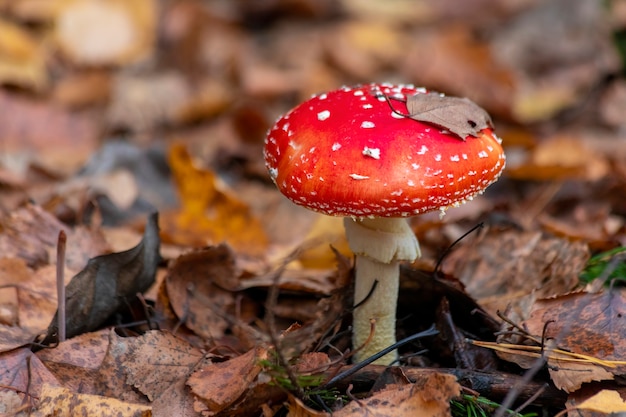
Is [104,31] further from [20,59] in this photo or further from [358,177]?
[358,177]

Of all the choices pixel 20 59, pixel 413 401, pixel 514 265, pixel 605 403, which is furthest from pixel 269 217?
pixel 20 59

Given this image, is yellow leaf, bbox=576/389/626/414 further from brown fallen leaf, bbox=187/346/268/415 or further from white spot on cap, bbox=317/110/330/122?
white spot on cap, bbox=317/110/330/122

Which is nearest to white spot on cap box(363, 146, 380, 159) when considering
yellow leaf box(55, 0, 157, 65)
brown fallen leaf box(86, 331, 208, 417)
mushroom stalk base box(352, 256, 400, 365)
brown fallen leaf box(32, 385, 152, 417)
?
mushroom stalk base box(352, 256, 400, 365)

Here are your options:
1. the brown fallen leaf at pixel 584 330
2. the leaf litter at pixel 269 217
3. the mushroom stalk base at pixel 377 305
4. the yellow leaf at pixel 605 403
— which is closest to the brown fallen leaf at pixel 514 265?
the leaf litter at pixel 269 217

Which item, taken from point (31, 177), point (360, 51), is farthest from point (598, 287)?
point (360, 51)

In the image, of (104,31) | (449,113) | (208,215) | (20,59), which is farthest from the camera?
(104,31)

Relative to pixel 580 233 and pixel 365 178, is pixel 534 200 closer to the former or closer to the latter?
pixel 580 233
